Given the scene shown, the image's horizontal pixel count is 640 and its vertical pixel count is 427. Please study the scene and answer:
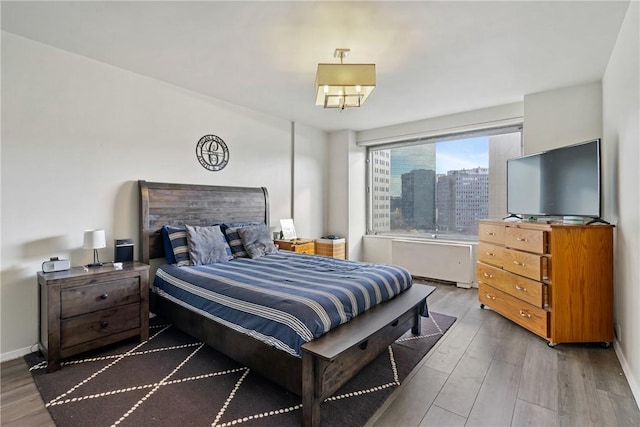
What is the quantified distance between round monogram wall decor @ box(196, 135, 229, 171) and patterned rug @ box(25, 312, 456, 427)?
2.16 m

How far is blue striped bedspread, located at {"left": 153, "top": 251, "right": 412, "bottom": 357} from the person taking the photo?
6.17 ft

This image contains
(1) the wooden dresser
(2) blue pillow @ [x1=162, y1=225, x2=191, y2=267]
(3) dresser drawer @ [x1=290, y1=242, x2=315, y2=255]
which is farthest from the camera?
(3) dresser drawer @ [x1=290, y1=242, x2=315, y2=255]

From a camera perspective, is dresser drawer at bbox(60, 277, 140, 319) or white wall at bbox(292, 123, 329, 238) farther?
white wall at bbox(292, 123, 329, 238)

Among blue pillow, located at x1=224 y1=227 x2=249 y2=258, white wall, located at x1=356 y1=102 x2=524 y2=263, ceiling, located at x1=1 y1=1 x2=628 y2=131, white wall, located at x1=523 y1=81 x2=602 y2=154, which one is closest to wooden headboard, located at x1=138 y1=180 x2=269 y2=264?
blue pillow, located at x1=224 y1=227 x2=249 y2=258

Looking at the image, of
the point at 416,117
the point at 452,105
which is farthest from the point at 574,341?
the point at 416,117

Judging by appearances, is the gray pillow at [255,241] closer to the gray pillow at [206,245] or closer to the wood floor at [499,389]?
the gray pillow at [206,245]

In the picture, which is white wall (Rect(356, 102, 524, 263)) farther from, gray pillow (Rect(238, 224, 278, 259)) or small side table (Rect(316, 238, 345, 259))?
gray pillow (Rect(238, 224, 278, 259))

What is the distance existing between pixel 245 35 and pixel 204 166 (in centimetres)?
183

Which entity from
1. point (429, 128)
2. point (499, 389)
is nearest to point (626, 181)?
point (499, 389)

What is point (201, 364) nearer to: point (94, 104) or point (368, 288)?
point (368, 288)

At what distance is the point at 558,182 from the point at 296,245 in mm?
3192

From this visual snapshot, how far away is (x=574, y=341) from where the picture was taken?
264 cm

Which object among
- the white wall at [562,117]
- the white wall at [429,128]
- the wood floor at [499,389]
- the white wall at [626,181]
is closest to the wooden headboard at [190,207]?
the wood floor at [499,389]

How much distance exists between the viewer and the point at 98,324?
2502 millimetres
